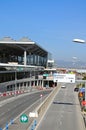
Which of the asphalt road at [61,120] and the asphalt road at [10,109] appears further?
the asphalt road at [10,109]

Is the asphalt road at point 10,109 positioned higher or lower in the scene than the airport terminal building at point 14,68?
lower

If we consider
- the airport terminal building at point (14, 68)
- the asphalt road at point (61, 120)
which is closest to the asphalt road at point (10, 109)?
the asphalt road at point (61, 120)

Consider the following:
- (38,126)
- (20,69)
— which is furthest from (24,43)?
(38,126)

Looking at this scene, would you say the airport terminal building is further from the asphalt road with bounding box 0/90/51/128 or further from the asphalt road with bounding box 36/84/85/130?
the asphalt road with bounding box 36/84/85/130

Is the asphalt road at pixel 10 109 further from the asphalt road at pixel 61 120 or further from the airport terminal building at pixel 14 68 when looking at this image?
the airport terminal building at pixel 14 68

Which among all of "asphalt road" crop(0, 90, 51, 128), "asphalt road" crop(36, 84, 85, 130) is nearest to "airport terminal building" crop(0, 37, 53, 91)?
"asphalt road" crop(0, 90, 51, 128)

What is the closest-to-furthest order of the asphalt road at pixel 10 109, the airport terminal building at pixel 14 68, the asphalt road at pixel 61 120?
the asphalt road at pixel 61 120
the asphalt road at pixel 10 109
the airport terminal building at pixel 14 68

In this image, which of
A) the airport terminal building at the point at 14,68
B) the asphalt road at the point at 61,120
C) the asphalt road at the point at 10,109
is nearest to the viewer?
the asphalt road at the point at 61,120

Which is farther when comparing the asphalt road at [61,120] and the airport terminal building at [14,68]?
the airport terminal building at [14,68]

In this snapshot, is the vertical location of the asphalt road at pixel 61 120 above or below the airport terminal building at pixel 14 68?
below

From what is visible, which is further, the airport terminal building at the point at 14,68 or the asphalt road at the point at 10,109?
the airport terminal building at the point at 14,68

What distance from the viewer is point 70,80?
55.2 metres

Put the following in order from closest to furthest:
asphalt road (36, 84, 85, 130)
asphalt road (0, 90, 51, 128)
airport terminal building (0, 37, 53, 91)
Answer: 1. asphalt road (36, 84, 85, 130)
2. asphalt road (0, 90, 51, 128)
3. airport terminal building (0, 37, 53, 91)

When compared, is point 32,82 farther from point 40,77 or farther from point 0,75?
point 0,75
